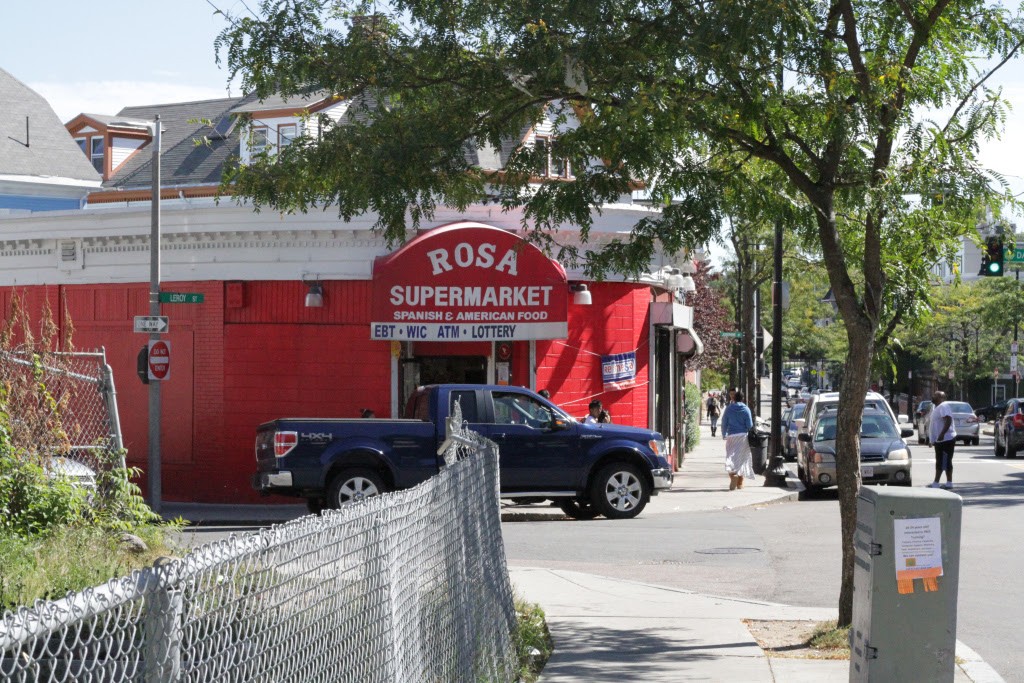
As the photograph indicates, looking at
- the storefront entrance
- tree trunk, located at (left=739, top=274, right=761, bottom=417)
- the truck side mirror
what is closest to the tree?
the truck side mirror

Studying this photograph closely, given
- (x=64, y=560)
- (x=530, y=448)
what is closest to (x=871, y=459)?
(x=530, y=448)

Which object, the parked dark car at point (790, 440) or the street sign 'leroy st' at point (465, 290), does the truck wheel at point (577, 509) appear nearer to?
the street sign 'leroy st' at point (465, 290)

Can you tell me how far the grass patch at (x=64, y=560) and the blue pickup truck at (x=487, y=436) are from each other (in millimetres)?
6140

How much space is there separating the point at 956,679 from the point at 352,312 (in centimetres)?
1605

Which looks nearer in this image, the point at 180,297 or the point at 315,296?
the point at 180,297

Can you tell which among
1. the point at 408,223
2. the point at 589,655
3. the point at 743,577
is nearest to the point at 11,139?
the point at 408,223

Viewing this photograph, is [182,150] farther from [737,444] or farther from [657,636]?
[657,636]

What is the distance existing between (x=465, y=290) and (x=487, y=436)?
162 inches

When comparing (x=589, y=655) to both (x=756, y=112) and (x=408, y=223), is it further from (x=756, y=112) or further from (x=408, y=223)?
(x=408, y=223)

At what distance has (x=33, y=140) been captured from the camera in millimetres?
40344

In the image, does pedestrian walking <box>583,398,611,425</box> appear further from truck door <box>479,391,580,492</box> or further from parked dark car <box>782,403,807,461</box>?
parked dark car <box>782,403,807,461</box>

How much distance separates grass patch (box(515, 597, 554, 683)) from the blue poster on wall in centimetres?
1378

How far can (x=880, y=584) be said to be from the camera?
692cm

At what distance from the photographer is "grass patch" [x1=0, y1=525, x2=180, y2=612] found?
718 centimetres
